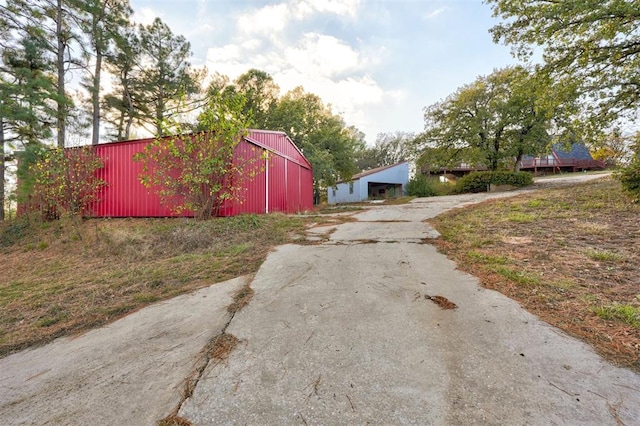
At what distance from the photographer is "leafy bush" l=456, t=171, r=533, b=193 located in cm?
1761

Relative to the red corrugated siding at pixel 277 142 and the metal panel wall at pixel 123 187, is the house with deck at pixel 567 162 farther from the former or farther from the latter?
the metal panel wall at pixel 123 187

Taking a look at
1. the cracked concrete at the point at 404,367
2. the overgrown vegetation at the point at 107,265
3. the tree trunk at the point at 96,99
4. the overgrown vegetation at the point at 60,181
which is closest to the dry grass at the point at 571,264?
the cracked concrete at the point at 404,367

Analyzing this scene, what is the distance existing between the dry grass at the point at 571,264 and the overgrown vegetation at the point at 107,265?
2.85 m

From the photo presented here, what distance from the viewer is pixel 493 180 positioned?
706 inches

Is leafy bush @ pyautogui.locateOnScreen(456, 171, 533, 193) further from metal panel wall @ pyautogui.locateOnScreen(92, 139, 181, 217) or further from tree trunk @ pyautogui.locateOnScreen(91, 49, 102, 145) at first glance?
tree trunk @ pyautogui.locateOnScreen(91, 49, 102, 145)

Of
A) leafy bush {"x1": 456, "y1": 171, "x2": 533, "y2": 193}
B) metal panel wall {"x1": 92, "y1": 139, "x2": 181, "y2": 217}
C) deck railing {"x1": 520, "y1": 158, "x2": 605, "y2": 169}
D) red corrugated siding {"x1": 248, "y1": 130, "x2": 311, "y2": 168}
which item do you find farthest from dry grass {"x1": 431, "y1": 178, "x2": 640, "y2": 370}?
deck railing {"x1": 520, "y1": 158, "x2": 605, "y2": 169}

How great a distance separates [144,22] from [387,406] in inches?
759

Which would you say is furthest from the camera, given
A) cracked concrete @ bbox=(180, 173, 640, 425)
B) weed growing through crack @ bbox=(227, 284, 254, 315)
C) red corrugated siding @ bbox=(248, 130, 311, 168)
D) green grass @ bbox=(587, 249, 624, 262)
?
red corrugated siding @ bbox=(248, 130, 311, 168)

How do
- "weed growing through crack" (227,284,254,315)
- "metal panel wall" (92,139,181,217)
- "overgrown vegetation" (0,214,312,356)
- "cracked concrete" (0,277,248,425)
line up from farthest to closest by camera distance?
"metal panel wall" (92,139,181,217) < "overgrown vegetation" (0,214,312,356) < "weed growing through crack" (227,284,254,315) < "cracked concrete" (0,277,248,425)

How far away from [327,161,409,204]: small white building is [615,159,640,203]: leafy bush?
18.8 meters

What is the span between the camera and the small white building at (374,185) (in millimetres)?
25672

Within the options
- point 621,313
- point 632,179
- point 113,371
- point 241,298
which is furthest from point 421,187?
point 113,371

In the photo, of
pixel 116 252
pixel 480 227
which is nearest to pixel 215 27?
pixel 116 252

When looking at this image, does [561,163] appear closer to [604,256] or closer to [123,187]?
[604,256]
